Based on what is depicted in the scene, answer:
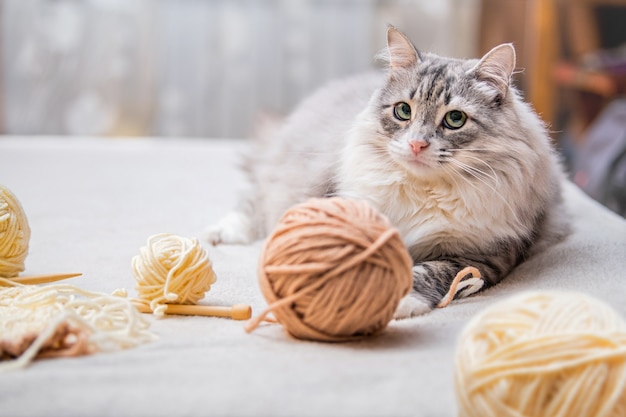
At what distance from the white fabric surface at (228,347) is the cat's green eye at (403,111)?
430 mm

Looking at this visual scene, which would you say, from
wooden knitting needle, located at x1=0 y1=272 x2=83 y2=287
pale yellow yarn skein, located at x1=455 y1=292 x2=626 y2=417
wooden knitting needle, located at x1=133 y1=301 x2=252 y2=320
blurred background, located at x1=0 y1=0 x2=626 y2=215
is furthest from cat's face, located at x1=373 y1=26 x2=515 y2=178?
blurred background, located at x1=0 y1=0 x2=626 y2=215

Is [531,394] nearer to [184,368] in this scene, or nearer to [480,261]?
[184,368]

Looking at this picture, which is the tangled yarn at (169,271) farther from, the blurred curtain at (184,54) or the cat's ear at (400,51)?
the blurred curtain at (184,54)

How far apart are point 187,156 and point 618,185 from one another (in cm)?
Answer: 186

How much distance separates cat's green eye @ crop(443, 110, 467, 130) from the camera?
1.60 m

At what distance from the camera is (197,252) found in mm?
1438

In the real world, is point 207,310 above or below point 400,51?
below

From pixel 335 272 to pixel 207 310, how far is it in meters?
0.36

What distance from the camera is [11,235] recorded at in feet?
4.90

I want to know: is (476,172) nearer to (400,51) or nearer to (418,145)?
(418,145)

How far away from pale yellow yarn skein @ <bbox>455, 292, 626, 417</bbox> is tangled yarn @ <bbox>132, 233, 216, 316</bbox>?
593 mm

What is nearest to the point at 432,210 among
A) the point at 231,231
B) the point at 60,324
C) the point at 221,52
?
the point at 231,231

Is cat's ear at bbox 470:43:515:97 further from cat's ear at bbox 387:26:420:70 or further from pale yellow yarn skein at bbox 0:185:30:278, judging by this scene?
pale yellow yarn skein at bbox 0:185:30:278

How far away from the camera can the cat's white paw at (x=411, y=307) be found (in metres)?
1.45
